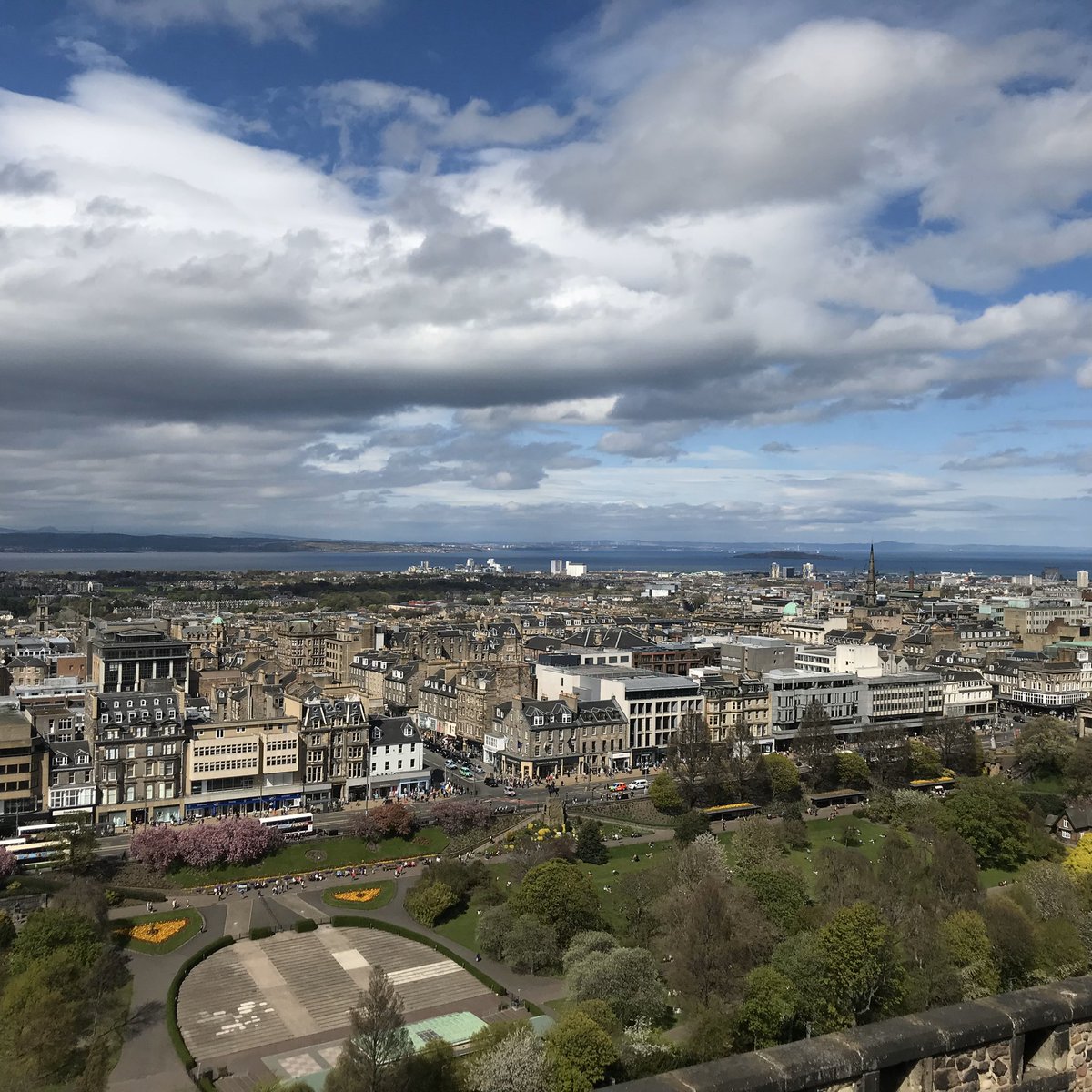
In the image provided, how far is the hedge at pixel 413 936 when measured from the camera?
45.6 m

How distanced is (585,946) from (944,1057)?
122ft

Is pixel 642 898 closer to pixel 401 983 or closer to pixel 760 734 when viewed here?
pixel 401 983

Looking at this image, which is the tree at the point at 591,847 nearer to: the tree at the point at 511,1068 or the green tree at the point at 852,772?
the green tree at the point at 852,772

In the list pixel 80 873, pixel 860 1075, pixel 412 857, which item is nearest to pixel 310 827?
pixel 412 857

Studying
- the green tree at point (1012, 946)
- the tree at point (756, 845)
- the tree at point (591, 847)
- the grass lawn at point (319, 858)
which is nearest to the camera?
the green tree at point (1012, 946)

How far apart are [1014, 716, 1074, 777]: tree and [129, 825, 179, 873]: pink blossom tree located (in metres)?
72.1

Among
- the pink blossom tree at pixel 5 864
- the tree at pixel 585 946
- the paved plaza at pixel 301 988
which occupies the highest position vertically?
the pink blossom tree at pixel 5 864

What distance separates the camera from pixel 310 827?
2581 inches

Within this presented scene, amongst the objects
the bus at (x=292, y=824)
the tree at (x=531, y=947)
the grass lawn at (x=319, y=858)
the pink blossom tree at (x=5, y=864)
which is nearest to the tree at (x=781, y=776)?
the grass lawn at (x=319, y=858)

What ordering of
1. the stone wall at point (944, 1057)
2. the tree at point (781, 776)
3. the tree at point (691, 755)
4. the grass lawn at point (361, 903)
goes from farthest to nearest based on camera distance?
the tree at point (781, 776) → the tree at point (691, 755) → the grass lawn at point (361, 903) → the stone wall at point (944, 1057)

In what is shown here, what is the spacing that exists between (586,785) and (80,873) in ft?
131

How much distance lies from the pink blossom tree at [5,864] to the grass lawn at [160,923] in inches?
317

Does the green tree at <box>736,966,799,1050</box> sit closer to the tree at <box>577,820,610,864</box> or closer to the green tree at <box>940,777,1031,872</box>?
the tree at <box>577,820,610,864</box>

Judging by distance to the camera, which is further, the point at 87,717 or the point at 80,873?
the point at 87,717
